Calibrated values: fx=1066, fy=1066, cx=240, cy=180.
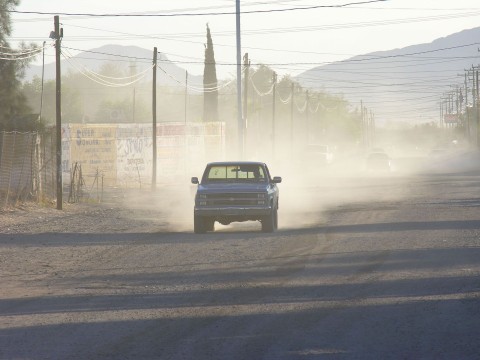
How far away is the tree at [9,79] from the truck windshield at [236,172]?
42.8 ft

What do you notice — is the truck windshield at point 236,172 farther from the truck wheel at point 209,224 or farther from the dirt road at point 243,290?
the dirt road at point 243,290


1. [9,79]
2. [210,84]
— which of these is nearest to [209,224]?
[9,79]

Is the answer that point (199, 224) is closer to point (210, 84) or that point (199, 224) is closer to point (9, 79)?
point (9, 79)

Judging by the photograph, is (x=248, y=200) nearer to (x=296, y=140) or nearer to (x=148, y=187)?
(x=148, y=187)

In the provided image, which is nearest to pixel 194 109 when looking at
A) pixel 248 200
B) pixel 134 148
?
pixel 134 148

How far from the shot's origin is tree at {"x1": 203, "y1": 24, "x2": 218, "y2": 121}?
88381mm

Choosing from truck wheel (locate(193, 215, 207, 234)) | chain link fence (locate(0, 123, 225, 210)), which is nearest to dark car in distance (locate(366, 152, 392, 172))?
chain link fence (locate(0, 123, 225, 210))

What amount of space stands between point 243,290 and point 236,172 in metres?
11.5

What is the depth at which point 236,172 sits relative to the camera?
26.3 metres

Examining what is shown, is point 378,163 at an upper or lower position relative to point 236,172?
upper

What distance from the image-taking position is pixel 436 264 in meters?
17.9

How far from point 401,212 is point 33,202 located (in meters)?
12.0

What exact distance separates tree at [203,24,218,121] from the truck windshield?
201 feet

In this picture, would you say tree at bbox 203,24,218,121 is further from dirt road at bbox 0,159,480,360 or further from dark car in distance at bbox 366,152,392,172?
dirt road at bbox 0,159,480,360
